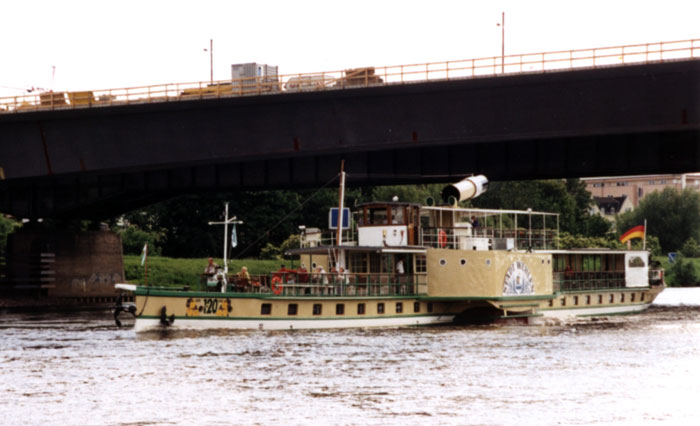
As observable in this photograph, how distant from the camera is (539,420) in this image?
26719 mm

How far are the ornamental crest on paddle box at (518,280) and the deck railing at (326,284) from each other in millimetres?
4031

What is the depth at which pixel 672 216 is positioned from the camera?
148000mm

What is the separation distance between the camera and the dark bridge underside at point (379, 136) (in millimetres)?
56031

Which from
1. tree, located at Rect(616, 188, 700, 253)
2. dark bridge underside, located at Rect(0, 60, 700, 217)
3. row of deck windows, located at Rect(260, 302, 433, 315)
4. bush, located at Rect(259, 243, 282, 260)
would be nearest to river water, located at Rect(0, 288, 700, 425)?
row of deck windows, located at Rect(260, 302, 433, 315)

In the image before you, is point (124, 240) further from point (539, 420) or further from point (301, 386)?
point (539, 420)

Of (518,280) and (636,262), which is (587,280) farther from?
(518,280)

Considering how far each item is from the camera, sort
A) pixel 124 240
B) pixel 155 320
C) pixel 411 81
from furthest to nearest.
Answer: pixel 124 240 < pixel 411 81 < pixel 155 320

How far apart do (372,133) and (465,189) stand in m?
6.34

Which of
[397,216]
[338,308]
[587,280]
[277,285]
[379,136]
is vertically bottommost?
[338,308]

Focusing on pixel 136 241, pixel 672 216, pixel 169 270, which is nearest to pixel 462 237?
pixel 169 270

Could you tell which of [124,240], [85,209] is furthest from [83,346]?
[124,240]

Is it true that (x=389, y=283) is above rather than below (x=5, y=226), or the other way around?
below

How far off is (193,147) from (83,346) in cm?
2256

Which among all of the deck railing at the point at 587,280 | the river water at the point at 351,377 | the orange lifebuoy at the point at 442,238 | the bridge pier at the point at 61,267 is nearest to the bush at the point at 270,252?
the bridge pier at the point at 61,267
